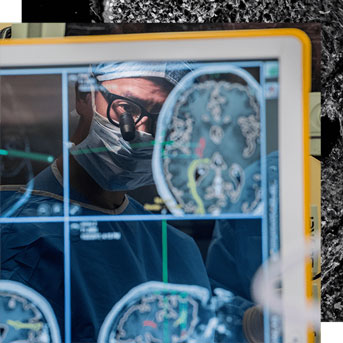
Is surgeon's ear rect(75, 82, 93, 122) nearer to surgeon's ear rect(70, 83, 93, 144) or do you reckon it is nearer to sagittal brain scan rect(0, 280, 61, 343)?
surgeon's ear rect(70, 83, 93, 144)

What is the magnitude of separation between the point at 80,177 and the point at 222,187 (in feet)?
0.76

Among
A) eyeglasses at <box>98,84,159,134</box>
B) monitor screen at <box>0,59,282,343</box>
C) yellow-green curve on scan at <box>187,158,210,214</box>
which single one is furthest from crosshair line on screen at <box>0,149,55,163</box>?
yellow-green curve on scan at <box>187,158,210,214</box>

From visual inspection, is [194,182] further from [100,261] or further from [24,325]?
[24,325]

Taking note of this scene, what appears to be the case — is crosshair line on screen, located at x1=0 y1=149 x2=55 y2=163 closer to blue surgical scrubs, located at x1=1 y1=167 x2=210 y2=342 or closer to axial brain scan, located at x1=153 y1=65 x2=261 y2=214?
blue surgical scrubs, located at x1=1 y1=167 x2=210 y2=342

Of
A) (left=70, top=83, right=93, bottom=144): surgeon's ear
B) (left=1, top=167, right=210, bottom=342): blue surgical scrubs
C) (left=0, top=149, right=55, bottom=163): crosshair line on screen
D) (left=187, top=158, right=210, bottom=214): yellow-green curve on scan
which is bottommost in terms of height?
(left=1, top=167, right=210, bottom=342): blue surgical scrubs

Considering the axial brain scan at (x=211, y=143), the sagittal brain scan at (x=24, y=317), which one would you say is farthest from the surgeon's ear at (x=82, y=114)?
the sagittal brain scan at (x=24, y=317)

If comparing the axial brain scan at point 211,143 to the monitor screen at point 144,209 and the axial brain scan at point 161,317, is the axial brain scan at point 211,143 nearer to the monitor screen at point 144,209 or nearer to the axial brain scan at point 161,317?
the monitor screen at point 144,209

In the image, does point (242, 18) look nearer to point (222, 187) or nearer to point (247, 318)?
point (222, 187)

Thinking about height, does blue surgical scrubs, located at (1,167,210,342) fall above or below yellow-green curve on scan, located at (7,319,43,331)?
above

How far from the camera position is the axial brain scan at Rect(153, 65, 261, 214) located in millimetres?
773

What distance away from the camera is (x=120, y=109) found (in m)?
0.78

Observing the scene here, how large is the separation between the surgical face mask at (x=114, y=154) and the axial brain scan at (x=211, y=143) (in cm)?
2

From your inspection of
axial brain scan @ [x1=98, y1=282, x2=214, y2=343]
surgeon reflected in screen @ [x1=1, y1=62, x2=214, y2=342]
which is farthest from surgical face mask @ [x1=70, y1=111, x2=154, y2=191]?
axial brain scan @ [x1=98, y1=282, x2=214, y2=343]

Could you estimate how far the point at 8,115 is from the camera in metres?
0.79
